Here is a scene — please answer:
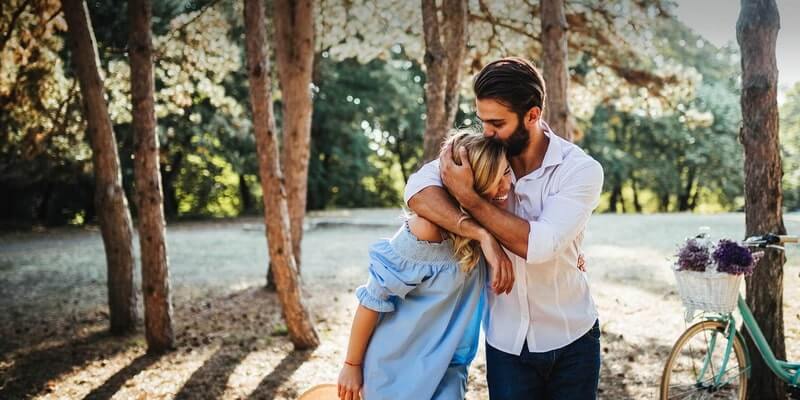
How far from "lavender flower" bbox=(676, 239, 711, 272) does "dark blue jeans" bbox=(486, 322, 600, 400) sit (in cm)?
118

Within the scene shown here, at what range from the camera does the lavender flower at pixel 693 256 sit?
10.4 feet

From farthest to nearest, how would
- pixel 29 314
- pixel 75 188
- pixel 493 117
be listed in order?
pixel 75 188, pixel 29 314, pixel 493 117

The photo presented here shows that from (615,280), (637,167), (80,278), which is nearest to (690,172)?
(637,167)

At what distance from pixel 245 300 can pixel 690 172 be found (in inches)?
1016

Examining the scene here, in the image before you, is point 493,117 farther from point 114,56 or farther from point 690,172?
point 690,172

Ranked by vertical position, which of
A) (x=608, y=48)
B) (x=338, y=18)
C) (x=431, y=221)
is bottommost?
(x=431, y=221)

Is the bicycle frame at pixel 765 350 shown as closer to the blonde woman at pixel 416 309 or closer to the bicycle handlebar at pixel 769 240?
the bicycle handlebar at pixel 769 240

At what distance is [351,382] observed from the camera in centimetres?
229

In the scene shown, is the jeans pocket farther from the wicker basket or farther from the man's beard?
the wicker basket

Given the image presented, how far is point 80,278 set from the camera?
10.7 m

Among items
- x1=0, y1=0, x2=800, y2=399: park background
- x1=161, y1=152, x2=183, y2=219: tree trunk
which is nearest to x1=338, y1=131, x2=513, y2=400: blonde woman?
x1=0, y1=0, x2=800, y2=399: park background

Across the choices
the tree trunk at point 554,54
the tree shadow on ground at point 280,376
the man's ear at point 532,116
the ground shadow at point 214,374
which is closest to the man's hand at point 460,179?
the man's ear at point 532,116

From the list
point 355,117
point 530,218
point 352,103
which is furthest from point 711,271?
point 355,117

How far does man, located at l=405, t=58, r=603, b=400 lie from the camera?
83.7 inches
